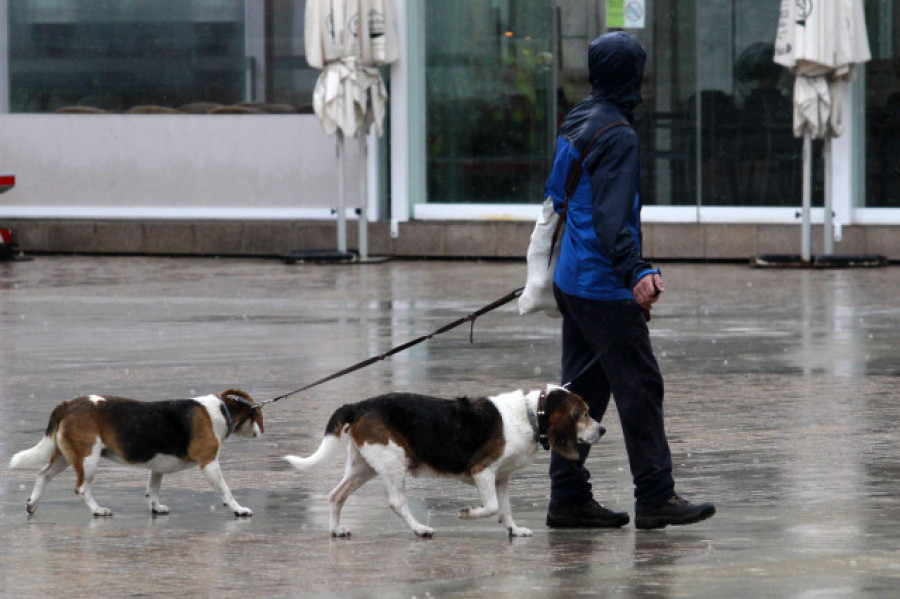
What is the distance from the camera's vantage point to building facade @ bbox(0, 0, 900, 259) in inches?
846

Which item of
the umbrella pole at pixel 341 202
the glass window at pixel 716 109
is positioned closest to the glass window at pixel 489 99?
the glass window at pixel 716 109

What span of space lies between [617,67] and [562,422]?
1319mm

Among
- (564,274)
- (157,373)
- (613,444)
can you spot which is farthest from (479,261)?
(564,274)

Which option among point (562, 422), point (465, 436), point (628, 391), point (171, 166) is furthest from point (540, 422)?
point (171, 166)

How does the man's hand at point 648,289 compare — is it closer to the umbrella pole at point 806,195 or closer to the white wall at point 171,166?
the umbrella pole at point 806,195

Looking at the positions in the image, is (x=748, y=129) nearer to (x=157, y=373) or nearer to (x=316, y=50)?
(x=316, y=50)

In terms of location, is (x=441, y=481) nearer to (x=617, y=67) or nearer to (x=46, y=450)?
(x=46, y=450)

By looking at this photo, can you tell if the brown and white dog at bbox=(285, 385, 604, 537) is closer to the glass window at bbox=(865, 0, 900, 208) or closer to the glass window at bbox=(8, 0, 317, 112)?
the glass window at bbox=(865, 0, 900, 208)

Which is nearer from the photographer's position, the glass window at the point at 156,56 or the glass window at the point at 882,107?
the glass window at the point at 882,107

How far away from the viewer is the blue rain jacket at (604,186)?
6.71 m

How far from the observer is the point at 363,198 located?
22203 millimetres

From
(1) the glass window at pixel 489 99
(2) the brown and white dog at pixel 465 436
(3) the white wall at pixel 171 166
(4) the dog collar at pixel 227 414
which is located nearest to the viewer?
(2) the brown and white dog at pixel 465 436

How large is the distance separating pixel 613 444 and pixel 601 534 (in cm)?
216

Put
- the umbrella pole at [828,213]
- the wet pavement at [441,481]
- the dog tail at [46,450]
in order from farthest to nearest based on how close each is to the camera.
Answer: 1. the umbrella pole at [828,213]
2. the dog tail at [46,450]
3. the wet pavement at [441,481]
